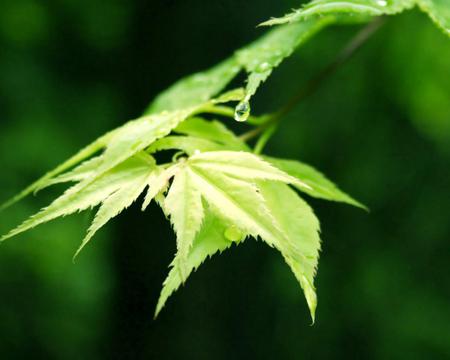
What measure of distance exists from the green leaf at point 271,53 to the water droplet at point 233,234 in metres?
0.16

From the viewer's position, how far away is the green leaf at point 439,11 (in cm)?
70

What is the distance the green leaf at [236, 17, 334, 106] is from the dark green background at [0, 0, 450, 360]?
1.50 metres

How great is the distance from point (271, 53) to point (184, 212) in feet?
1.29

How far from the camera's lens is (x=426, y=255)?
284cm

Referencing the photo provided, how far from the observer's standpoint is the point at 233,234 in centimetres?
56

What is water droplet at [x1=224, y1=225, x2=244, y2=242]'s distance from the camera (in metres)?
0.55

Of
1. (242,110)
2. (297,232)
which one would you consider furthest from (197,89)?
(297,232)

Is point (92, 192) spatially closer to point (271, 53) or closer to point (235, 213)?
point (235, 213)

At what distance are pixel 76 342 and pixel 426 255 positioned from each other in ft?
6.52

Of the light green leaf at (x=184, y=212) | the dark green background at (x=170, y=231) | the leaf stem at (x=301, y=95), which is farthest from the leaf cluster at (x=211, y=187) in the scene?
the dark green background at (x=170, y=231)

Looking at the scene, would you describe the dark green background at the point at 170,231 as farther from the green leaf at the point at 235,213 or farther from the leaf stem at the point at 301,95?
the green leaf at the point at 235,213

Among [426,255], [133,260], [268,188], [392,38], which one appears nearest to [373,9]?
[268,188]

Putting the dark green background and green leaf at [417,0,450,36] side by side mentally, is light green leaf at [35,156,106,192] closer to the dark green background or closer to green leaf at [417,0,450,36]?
green leaf at [417,0,450,36]

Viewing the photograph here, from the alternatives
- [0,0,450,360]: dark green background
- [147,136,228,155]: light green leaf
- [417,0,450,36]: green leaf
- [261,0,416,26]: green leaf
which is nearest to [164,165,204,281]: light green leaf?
[147,136,228,155]: light green leaf
